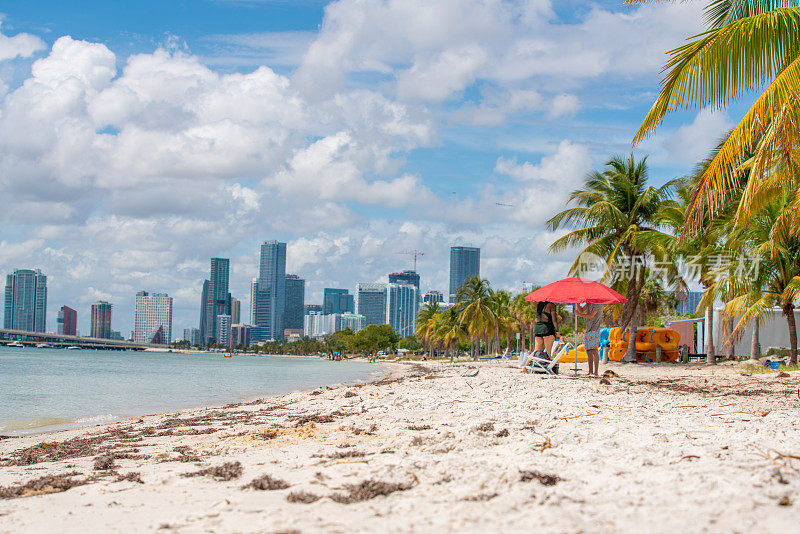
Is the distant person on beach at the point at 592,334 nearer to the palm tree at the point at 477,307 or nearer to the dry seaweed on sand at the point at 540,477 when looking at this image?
the dry seaweed on sand at the point at 540,477

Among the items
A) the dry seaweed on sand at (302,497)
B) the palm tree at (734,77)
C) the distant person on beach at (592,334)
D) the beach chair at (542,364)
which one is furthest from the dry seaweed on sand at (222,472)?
the beach chair at (542,364)

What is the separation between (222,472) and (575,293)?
433 inches

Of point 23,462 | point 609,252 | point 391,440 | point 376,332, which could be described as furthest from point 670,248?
point 376,332

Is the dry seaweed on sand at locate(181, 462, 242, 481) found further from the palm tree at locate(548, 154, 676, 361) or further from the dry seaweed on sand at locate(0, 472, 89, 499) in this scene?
the palm tree at locate(548, 154, 676, 361)

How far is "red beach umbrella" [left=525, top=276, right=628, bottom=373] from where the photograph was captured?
559 inches

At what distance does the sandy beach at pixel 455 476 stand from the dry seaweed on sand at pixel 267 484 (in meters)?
0.02

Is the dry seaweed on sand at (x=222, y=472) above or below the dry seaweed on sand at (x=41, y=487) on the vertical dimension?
above

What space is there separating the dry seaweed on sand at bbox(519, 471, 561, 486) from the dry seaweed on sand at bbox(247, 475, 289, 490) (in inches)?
61.8

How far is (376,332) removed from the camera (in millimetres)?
123500

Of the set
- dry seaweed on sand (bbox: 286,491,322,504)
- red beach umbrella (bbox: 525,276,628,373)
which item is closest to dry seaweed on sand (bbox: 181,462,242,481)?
dry seaweed on sand (bbox: 286,491,322,504)

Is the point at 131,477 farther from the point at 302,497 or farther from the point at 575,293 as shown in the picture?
the point at 575,293

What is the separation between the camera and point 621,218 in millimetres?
24062

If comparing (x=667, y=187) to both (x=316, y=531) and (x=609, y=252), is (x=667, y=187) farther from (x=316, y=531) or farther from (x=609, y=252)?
(x=316, y=531)

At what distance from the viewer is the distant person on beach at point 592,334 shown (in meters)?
13.9
